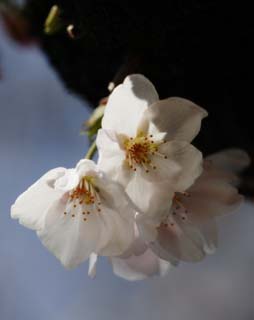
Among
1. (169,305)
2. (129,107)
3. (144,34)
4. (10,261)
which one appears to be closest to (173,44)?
(144,34)

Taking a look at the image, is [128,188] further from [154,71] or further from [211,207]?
[154,71]

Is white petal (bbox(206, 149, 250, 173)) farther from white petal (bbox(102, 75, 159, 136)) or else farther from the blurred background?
the blurred background

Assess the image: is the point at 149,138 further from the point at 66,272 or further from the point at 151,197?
the point at 66,272

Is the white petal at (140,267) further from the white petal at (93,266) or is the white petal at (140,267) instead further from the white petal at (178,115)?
the white petal at (178,115)

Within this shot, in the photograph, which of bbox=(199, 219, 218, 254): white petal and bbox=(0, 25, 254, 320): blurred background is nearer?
bbox=(199, 219, 218, 254): white petal

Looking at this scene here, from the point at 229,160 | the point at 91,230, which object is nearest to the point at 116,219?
the point at 91,230

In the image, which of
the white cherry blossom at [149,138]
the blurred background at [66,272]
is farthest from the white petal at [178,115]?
the blurred background at [66,272]

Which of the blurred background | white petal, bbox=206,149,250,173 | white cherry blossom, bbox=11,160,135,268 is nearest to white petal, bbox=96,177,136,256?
white cherry blossom, bbox=11,160,135,268
